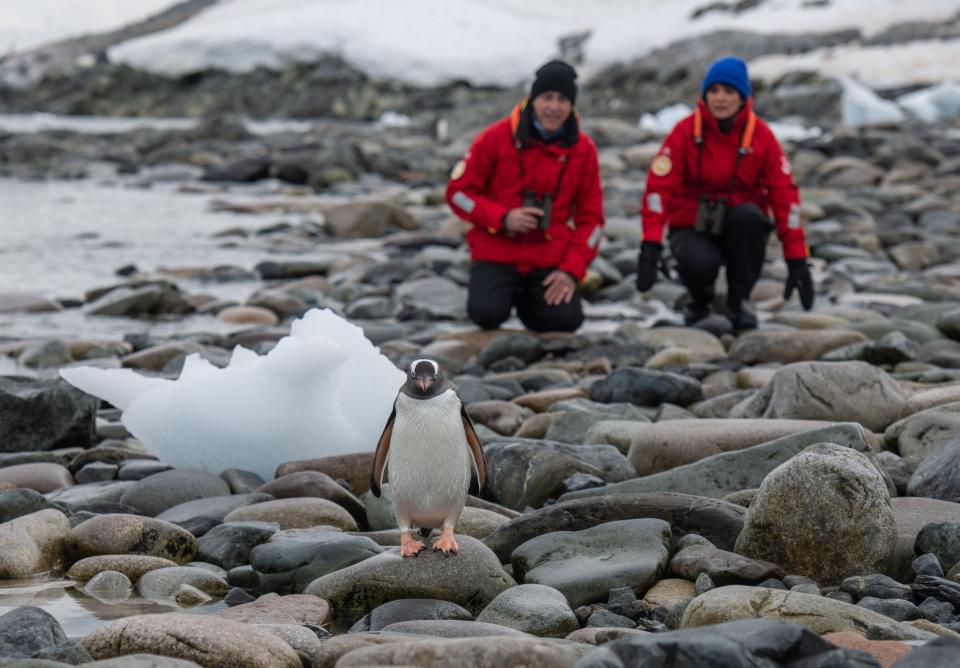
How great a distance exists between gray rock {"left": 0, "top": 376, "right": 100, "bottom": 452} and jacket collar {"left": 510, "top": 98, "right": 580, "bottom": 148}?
2586mm

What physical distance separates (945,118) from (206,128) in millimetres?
15243

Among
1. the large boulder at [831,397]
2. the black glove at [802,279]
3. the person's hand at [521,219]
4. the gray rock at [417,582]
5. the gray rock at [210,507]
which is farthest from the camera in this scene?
the black glove at [802,279]

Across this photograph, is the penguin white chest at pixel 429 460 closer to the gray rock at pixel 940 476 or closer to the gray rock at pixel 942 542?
the gray rock at pixel 942 542

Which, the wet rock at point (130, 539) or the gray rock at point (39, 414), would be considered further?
the gray rock at point (39, 414)

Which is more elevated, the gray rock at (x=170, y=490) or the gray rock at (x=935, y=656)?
the gray rock at (x=935, y=656)

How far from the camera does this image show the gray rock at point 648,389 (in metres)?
5.17

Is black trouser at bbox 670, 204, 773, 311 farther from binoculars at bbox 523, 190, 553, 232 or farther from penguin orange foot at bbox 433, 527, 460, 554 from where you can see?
penguin orange foot at bbox 433, 527, 460, 554

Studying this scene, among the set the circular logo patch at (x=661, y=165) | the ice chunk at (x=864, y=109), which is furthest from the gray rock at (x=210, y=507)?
the ice chunk at (x=864, y=109)

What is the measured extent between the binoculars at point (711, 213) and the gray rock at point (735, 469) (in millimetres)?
3135

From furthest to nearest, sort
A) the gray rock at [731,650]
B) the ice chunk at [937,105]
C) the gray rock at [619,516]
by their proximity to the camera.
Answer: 1. the ice chunk at [937,105]
2. the gray rock at [619,516]
3. the gray rock at [731,650]

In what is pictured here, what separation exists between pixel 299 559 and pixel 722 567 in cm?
104

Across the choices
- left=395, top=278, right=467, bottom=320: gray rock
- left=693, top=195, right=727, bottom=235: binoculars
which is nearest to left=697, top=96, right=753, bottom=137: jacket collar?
left=693, top=195, right=727, bottom=235: binoculars

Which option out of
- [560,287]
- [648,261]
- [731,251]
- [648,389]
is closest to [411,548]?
[648,389]

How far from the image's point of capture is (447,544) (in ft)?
10.1
